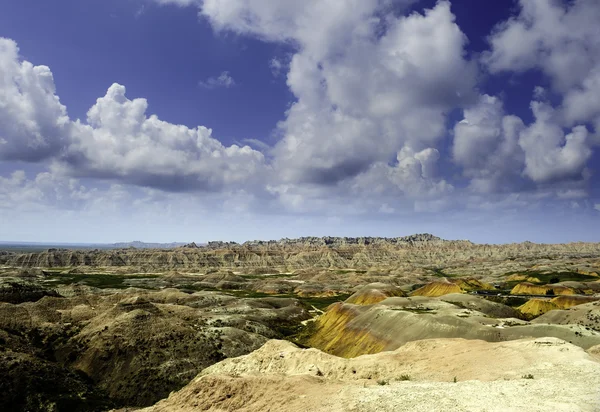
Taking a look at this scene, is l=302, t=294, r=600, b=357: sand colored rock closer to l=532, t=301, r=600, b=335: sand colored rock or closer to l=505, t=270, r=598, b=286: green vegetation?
l=532, t=301, r=600, b=335: sand colored rock

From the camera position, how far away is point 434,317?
5284 centimetres

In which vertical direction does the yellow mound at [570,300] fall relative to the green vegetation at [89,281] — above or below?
above

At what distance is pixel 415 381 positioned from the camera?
2388 centimetres

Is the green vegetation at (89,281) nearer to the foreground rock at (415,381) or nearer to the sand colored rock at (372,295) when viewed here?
the sand colored rock at (372,295)

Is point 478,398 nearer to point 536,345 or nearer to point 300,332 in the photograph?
point 536,345

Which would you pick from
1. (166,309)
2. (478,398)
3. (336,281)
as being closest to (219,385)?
(478,398)

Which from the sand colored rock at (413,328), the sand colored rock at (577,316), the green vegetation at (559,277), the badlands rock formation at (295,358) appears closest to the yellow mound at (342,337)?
the sand colored rock at (413,328)

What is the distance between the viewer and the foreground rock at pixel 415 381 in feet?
60.9

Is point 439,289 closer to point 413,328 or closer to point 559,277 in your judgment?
point 559,277

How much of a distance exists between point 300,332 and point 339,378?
5133 cm

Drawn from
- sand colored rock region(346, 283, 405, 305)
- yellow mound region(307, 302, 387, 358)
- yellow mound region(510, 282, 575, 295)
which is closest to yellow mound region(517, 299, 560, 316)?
yellow mound region(510, 282, 575, 295)

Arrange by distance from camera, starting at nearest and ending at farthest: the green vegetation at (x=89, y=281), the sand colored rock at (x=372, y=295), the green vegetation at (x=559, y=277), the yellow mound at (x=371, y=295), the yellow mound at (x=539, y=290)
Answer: the yellow mound at (x=371, y=295) → the sand colored rock at (x=372, y=295) → the yellow mound at (x=539, y=290) → the green vegetation at (x=559, y=277) → the green vegetation at (x=89, y=281)

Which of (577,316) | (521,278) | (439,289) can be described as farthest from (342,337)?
(521,278)

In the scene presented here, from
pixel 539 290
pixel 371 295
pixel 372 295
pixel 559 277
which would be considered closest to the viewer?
pixel 372 295
